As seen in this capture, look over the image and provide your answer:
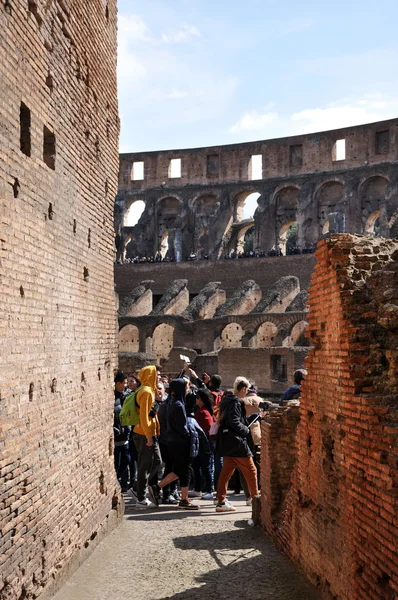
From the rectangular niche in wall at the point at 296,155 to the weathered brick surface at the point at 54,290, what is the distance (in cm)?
3687

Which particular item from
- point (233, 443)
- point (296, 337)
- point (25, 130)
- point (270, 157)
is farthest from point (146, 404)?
point (270, 157)

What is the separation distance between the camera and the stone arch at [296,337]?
98.5 feet

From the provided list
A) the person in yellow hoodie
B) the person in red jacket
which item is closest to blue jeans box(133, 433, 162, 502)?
the person in yellow hoodie

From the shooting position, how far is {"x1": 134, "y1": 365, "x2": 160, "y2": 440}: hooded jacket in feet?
31.2

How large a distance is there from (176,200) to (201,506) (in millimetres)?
40134

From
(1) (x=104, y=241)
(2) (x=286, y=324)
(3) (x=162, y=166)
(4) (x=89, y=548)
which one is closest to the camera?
(4) (x=89, y=548)

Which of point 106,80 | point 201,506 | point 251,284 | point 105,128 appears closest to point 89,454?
point 201,506

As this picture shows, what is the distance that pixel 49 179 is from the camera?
6578mm

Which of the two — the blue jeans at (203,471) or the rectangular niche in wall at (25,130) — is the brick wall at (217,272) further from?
the rectangular niche in wall at (25,130)

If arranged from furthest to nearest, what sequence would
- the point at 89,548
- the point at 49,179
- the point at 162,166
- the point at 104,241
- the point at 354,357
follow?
the point at 162,166
the point at 104,241
the point at 89,548
the point at 49,179
the point at 354,357

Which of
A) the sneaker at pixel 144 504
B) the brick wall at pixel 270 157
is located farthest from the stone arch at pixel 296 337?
the sneaker at pixel 144 504

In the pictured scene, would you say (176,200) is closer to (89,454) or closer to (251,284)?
(251,284)

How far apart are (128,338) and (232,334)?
20.3 feet

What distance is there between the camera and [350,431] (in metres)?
5.41
